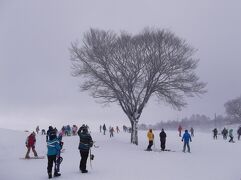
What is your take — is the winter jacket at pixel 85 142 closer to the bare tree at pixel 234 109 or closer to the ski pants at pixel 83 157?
the ski pants at pixel 83 157

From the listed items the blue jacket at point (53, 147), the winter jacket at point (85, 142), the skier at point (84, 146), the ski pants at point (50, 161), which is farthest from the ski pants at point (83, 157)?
the ski pants at point (50, 161)

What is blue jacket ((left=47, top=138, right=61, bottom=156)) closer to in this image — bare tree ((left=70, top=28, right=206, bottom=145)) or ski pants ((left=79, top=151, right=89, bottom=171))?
ski pants ((left=79, top=151, right=89, bottom=171))

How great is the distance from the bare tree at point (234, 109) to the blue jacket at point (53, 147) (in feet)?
367

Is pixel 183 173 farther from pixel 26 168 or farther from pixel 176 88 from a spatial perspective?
pixel 176 88

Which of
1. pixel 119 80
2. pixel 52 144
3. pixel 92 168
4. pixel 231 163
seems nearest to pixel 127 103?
pixel 119 80

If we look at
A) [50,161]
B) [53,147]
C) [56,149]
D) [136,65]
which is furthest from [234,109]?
[50,161]

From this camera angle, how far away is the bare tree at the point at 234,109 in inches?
4772

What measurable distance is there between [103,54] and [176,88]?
7.53 m

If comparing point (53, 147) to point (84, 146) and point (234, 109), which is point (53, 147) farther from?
point (234, 109)

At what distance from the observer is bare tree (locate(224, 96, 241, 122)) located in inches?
4772

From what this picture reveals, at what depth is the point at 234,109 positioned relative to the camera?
122750 millimetres

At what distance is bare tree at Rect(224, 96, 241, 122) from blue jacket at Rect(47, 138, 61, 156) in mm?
111742

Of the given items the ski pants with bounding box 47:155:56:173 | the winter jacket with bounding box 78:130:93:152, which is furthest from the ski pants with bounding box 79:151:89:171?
the ski pants with bounding box 47:155:56:173

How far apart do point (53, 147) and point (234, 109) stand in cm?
11455
